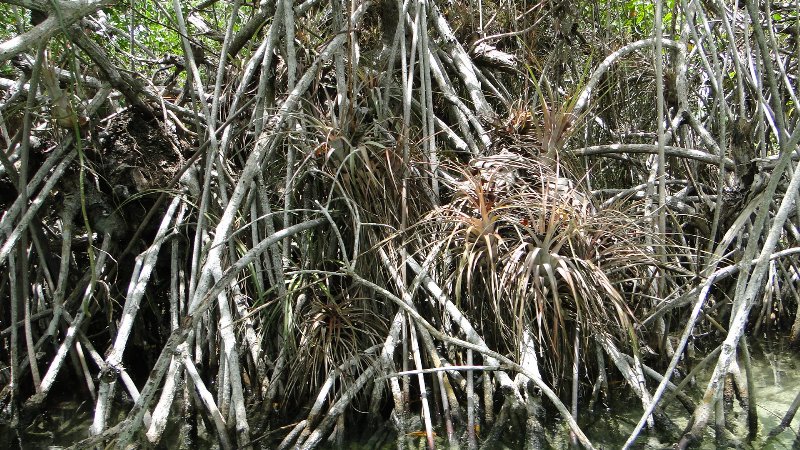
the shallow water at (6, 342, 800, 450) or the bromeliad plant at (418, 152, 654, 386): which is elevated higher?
the bromeliad plant at (418, 152, 654, 386)

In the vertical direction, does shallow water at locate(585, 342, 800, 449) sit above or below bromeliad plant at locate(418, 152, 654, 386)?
below

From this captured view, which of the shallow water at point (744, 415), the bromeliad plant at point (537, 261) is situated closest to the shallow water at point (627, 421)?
the shallow water at point (744, 415)

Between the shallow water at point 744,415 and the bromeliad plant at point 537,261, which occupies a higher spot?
the bromeliad plant at point 537,261

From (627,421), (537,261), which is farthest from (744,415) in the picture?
(537,261)

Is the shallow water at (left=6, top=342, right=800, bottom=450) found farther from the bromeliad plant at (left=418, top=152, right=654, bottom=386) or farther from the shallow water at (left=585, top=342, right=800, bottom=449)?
the bromeliad plant at (left=418, top=152, right=654, bottom=386)

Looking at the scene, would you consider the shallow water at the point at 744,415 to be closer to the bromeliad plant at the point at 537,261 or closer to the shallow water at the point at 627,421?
the shallow water at the point at 627,421

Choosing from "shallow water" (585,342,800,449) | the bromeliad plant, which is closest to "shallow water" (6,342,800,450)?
"shallow water" (585,342,800,449)

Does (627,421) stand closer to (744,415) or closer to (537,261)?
(744,415)

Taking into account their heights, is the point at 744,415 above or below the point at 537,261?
below

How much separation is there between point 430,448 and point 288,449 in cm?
51

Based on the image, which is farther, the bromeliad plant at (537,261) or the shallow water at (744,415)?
the bromeliad plant at (537,261)

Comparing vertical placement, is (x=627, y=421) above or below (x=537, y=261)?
below

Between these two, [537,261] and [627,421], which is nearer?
[537,261]

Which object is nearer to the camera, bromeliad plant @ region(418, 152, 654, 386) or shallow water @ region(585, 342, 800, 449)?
shallow water @ region(585, 342, 800, 449)
